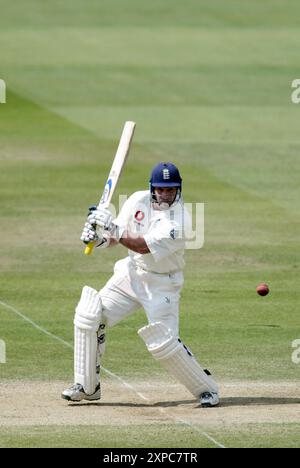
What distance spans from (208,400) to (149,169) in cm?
1207

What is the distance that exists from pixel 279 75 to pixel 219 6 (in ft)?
32.7

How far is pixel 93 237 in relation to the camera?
10.1 meters

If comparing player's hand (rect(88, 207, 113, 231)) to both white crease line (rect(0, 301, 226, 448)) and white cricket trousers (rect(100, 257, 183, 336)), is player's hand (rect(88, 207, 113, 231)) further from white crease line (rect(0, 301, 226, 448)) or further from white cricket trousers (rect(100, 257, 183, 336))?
white crease line (rect(0, 301, 226, 448))

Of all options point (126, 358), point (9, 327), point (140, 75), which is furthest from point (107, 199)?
point (140, 75)

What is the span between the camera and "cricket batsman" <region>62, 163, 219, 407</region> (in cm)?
1010

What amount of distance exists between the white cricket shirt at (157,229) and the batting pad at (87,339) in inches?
20.0

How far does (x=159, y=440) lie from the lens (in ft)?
29.4

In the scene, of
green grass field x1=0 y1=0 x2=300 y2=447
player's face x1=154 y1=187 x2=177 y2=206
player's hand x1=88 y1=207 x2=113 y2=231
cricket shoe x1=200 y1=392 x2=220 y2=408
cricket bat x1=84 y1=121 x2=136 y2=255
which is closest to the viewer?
player's hand x1=88 y1=207 x2=113 y2=231

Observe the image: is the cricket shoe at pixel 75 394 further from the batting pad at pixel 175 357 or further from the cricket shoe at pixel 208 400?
the cricket shoe at pixel 208 400

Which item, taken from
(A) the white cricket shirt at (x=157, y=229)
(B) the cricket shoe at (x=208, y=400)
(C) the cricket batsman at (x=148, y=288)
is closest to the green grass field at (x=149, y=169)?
(B) the cricket shoe at (x=208, y=400)

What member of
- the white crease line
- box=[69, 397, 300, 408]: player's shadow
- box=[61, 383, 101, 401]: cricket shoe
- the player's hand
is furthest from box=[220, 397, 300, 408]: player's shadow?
the player's hand

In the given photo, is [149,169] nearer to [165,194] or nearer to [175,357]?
[165,194]

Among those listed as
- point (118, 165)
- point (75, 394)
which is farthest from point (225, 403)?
point (118, 165)

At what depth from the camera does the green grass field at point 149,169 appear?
1136cm
